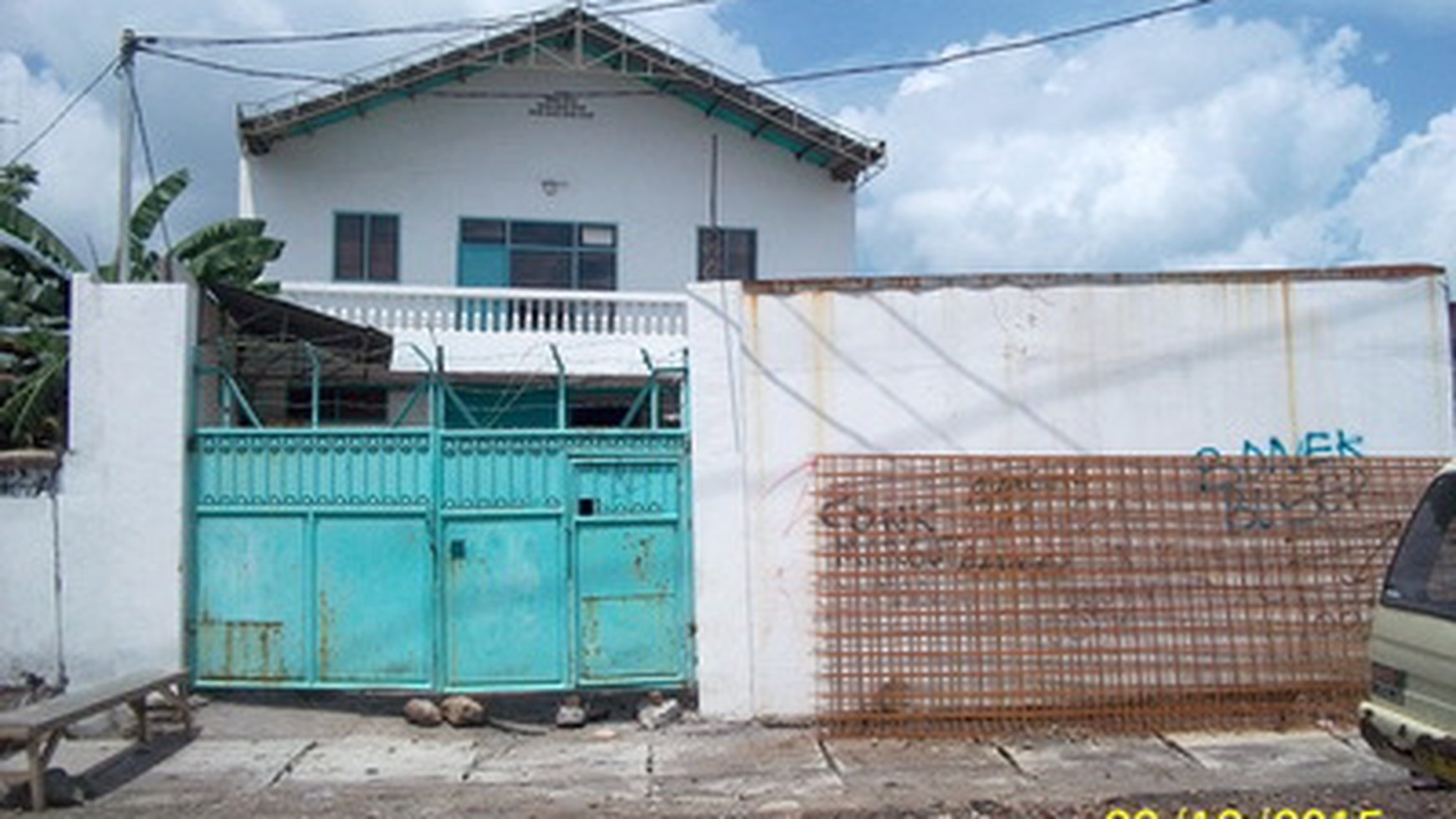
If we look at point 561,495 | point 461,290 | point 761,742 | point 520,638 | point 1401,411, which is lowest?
point 761,742

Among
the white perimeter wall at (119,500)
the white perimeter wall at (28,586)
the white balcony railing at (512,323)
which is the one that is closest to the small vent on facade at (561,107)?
the white balcony railing at (512,323)

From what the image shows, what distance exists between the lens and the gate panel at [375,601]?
→ 7770 mm

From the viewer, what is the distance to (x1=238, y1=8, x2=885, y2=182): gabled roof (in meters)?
15.5

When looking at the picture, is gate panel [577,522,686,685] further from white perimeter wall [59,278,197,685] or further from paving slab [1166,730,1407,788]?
paving slab [1166,730,1407,788]

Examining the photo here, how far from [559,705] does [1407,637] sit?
525 centimetres

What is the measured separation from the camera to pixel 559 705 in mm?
7957

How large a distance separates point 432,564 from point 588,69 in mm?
10422

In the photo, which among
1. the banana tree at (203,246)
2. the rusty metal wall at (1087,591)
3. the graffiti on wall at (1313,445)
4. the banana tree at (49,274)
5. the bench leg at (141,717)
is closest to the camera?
the bench leg at (141,717)

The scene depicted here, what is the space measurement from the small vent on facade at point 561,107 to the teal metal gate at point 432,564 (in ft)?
32.1

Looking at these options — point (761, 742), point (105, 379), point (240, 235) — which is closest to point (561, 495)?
point (761, 742)

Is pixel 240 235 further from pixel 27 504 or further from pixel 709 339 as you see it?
pixel 709 339

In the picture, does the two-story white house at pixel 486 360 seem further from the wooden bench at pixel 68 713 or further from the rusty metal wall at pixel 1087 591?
the rusty metal wall at pixel 1087 591

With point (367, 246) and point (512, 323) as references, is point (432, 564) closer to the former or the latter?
point (512, 323)

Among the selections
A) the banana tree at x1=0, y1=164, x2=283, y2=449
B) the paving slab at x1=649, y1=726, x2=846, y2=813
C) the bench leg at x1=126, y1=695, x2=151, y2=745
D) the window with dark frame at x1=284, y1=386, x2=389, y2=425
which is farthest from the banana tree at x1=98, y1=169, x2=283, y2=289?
the paving slab at x1=649, y1=726, x2=846, y2=813
